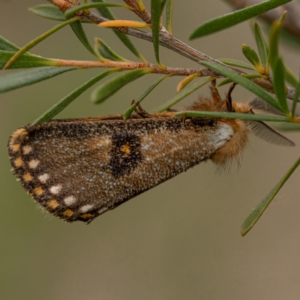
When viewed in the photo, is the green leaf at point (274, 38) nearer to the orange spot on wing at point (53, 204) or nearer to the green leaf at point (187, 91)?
the green leaf at point (187, 91)

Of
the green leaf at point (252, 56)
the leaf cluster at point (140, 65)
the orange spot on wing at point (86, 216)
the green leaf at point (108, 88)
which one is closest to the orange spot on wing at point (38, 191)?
the orange spot on wing at point (86, 216)

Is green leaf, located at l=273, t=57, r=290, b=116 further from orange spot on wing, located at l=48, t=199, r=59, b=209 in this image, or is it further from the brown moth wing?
orange spot on wing, located at l=48, t=199, r=59, b=209

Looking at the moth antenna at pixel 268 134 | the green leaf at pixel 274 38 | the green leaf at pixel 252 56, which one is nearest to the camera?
the green leaf at pixel 274 38

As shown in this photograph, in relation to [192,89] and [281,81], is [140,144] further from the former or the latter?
[281,81]

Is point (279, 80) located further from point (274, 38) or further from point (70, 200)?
point (70, 200)

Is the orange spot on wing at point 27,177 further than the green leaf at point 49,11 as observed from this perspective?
Yes

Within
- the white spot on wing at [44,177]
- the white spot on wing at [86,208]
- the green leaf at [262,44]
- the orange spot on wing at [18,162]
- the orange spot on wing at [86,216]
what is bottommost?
the orange spot on wing at [86,216]

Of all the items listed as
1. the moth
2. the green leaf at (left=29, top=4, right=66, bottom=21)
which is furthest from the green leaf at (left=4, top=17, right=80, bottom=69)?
the moth
